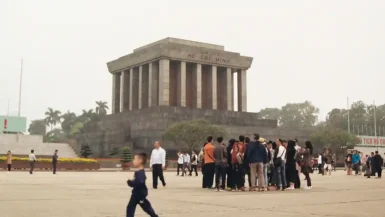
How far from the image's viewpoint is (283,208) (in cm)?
907

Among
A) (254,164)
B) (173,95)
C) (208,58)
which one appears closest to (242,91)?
(208,58)

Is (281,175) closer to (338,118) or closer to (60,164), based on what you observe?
(60,164)

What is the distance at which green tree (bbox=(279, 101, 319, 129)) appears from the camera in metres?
139

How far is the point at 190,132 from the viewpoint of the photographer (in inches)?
1811

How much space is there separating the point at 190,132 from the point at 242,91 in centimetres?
2194

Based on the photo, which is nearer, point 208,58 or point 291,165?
point 291,165

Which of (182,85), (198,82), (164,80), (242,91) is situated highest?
(198,82)

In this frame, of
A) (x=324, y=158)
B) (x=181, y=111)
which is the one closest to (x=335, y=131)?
(x=181, y=111)

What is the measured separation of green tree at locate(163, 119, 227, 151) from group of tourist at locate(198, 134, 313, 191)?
29.6 meters

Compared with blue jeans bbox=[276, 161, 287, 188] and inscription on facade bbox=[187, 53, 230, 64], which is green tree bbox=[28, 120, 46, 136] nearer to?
inscription on facade bbox=[187, 53, 230, 64]

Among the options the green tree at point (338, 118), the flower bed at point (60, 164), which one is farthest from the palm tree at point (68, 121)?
the flower bed at point (60, 164)

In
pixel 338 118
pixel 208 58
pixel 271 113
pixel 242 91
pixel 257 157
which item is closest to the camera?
pixel 257 157

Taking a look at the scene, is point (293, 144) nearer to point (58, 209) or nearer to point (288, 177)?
point (288, 177)

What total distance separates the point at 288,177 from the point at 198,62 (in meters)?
46.0
